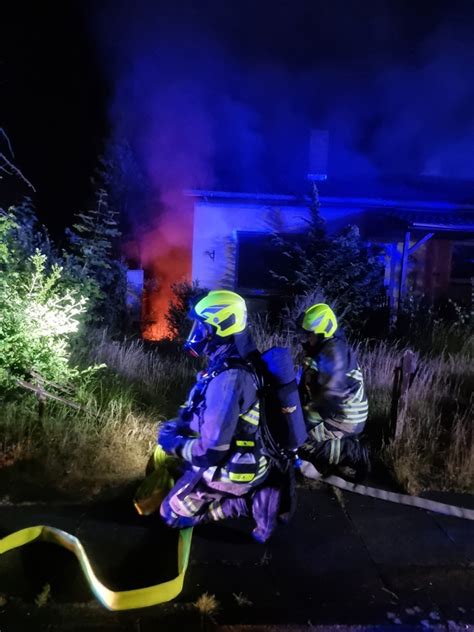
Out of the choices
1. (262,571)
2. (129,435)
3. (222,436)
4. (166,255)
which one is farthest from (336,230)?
(262,571)

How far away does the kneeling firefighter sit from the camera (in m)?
2.63

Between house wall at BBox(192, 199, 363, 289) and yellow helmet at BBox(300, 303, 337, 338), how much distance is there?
796cm

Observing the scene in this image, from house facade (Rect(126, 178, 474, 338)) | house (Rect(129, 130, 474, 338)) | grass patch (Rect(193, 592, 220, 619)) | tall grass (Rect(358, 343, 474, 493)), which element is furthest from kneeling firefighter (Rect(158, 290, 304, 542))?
house facade (Rect(126, 178, 474, 338))

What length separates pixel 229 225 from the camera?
11.7m

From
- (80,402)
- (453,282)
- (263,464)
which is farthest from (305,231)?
(263,464)

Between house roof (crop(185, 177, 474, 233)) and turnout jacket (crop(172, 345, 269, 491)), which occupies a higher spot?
house roof (crop(185, 177, 474, 233))

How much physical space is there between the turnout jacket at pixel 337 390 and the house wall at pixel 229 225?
8031mm

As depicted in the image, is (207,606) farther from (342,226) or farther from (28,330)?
(342,226)

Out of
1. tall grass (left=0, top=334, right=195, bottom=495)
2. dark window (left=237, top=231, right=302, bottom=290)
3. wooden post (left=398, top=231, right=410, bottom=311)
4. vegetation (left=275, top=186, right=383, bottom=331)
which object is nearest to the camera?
tall grass (left=0, top=334, right=195, bottom=495)

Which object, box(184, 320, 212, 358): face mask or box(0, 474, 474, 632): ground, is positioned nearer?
box(0, 474, 474, 632): ground

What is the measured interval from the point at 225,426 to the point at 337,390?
142 cm

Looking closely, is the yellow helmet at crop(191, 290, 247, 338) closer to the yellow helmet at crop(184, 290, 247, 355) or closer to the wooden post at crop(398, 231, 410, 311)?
the yellow helmet at crop(184, 290, 247, 355)

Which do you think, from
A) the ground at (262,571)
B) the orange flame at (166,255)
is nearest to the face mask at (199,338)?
the ground at (262,571)

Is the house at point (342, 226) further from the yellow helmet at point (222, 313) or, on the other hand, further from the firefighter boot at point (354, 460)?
the yellow helmet at point (222, 313)
